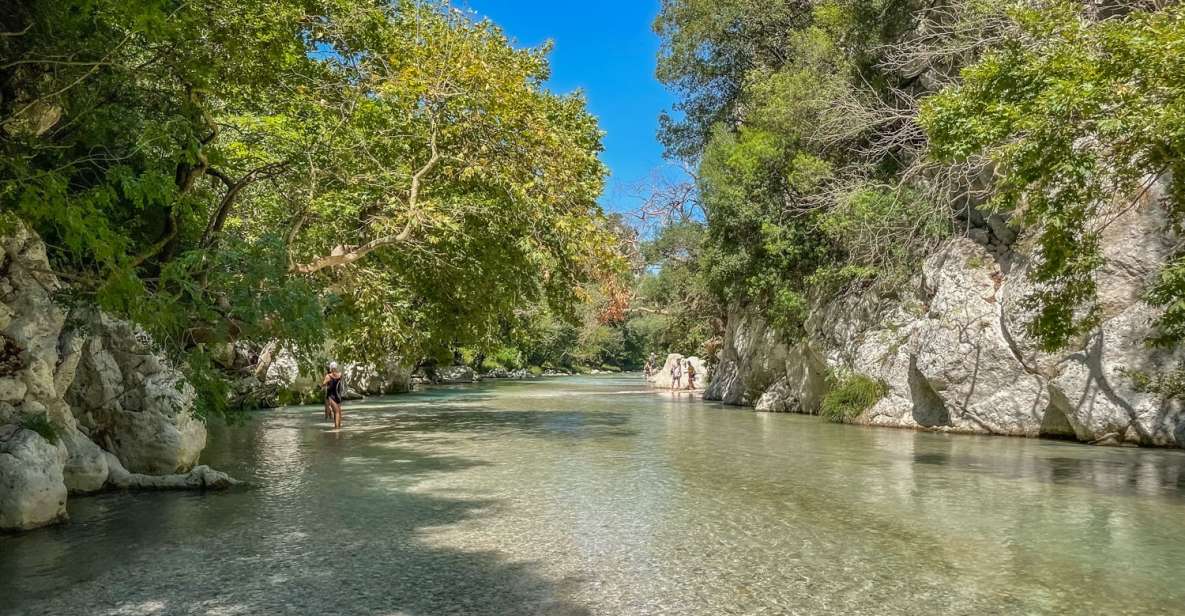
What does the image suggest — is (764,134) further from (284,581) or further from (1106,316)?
(284,581)

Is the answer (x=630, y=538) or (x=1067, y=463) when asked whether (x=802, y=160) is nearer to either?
(x=1067, y=463)

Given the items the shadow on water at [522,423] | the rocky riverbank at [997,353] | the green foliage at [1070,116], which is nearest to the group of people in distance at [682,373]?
the rocky riverbank at [997,353]

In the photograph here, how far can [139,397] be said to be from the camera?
10.4 metres

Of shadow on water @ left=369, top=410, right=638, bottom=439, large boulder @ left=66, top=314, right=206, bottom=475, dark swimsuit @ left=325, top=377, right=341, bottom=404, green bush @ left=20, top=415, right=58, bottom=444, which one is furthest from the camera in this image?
dark swimsuit @ left=325, top=377, right=341, bottom=404

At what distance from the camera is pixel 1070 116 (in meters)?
8.59

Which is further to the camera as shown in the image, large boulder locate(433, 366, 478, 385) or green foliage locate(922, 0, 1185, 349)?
large boulder locate(433, 366, 478, 385)

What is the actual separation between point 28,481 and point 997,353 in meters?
17.9

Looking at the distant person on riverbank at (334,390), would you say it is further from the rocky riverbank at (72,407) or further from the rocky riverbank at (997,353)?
the rocky riverbank at (997,353)

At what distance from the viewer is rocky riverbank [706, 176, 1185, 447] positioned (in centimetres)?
1462

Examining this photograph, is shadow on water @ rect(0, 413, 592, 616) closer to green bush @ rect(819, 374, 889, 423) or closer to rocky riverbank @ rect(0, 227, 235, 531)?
rocky riverbank @ rect(0, 227, 235, 531)

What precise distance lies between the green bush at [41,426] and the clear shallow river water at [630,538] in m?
0.98

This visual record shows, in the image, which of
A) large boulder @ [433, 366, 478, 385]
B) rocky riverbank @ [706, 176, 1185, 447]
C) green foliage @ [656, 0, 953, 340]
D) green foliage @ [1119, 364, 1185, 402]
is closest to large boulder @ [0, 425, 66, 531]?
rocky riverbank @ [706, 176, 1185, 447]

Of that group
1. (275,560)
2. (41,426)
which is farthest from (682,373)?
(275,560)

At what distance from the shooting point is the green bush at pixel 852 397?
67.5 feet
